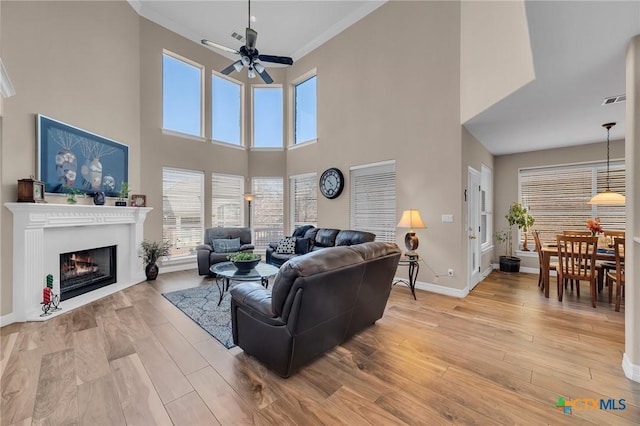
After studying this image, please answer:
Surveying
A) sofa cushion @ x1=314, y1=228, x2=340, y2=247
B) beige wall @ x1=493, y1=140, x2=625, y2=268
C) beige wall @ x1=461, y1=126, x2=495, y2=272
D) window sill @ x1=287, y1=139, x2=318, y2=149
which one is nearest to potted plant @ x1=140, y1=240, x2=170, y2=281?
sofa cushion @ x1=314, y1=228, x2=340, y2=247

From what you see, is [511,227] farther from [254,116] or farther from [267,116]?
[254,116]

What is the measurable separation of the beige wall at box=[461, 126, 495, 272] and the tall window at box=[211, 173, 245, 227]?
17.2 feet

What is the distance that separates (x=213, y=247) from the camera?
523cm

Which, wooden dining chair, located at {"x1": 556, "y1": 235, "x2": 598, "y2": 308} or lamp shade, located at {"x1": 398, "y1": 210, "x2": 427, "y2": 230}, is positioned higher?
lamp shade, located at {"x1": 398, "y1": 210, "x2": 427, "y2": 230}

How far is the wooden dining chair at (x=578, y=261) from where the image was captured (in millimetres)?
3539

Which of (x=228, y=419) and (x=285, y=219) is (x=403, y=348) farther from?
(x=285, y=219)

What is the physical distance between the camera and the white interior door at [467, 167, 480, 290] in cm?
423

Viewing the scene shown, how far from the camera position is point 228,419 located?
1597 millimetres

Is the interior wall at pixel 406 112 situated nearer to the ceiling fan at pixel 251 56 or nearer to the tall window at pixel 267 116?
the tall window at pixel 267 116

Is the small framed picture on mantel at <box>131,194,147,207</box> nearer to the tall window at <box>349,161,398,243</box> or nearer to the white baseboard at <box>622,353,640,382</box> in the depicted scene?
the tall window at <box>349,161,398,243</box>

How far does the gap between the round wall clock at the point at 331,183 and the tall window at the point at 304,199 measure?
39 cm

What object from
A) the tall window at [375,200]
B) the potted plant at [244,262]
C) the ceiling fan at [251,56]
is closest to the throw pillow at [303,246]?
the tall window at [375,200]

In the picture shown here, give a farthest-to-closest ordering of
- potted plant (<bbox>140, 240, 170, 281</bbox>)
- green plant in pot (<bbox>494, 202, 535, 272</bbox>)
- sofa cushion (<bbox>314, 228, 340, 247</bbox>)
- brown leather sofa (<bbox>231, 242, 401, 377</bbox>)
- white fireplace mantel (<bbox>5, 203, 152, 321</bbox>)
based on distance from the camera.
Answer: green plant in pot (<bbox>494, 202, 535, 272</bbox>)
sofa cushion (<bbox>314, 228, 340, 247</bbox>)
potted plant (<bbox>140, 240, 170, 281</bbox>)
white fireplace mantel (<bbox>5, 203, 152, 321</bbox>)
brown leather sofa (<bbox>231, 242, 401, 377</bbox>)

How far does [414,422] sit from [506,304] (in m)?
2.93
